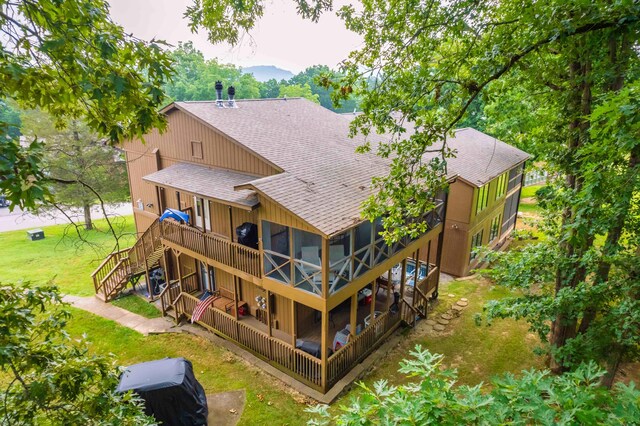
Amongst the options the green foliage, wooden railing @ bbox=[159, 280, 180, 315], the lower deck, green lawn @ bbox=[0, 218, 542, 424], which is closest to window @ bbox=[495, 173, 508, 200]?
green lawn @ bbox=[0, 218, 542, 424]

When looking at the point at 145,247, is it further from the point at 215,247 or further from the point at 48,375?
the point at 48,375

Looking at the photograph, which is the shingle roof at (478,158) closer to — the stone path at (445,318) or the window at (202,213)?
the stone path at (445,318)

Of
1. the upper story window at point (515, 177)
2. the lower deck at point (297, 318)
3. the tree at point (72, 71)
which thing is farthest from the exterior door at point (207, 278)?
the upper story window at point (515, 177)

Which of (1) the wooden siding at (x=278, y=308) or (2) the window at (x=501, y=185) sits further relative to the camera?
(2) the window at (x=501, y=185)

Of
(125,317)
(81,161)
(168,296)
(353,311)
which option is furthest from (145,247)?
(353,311)

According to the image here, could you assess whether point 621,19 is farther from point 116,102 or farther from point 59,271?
point 59,271
